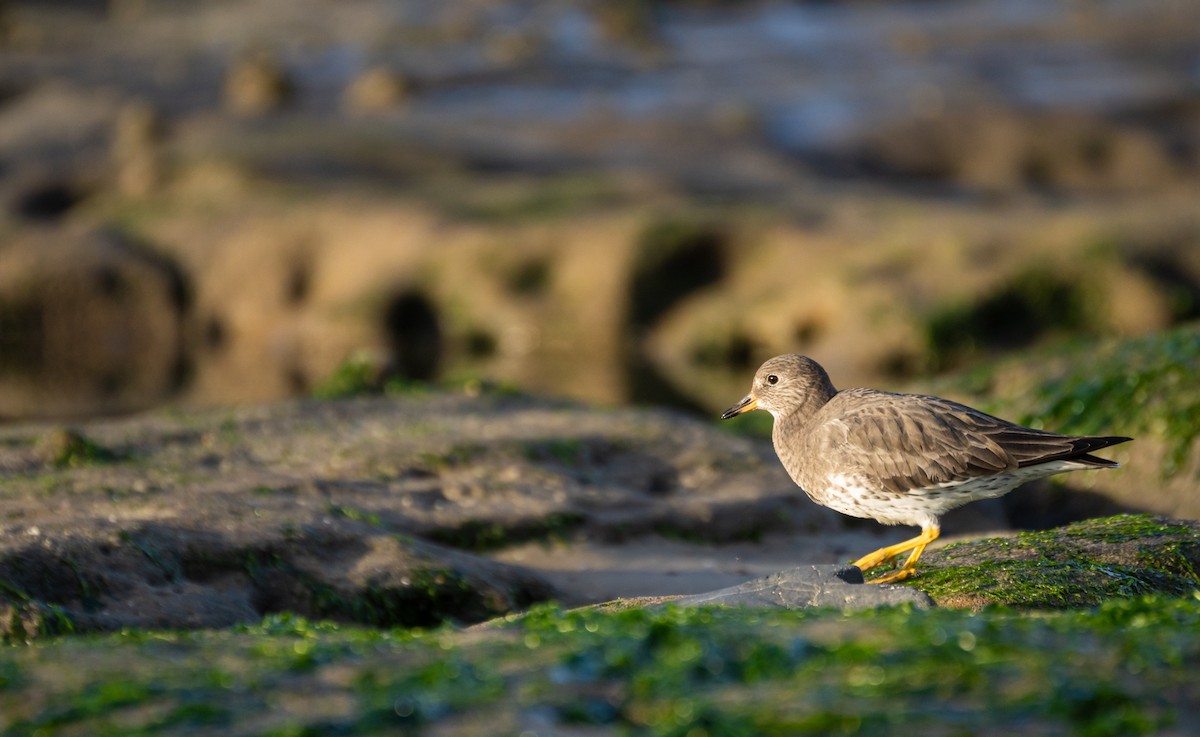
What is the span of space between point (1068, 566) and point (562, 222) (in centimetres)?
1594

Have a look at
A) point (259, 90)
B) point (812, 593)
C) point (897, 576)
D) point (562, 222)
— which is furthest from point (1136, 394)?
point (259, 90)

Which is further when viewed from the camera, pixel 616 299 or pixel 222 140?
pixel 222 140

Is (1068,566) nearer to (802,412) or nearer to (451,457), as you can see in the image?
(802,412)

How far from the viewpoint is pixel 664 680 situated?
5430mm

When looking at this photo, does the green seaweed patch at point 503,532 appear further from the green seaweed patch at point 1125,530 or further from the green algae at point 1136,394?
the green algae at point 1136,394

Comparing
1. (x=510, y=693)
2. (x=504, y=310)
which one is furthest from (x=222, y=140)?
(x=510, y=693)

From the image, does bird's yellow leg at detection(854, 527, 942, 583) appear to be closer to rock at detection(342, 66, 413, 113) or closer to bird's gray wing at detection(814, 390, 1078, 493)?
bird's gray wing at detection(814, 390, 1078, 493)

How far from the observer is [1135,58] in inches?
1561

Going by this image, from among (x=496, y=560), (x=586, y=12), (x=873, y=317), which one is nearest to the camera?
(x=496, y=560)

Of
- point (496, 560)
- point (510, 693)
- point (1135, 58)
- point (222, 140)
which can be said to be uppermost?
point (1135, 58)

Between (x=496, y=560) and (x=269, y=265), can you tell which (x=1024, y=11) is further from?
(x=496, y=560)

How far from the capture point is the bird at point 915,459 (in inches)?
320

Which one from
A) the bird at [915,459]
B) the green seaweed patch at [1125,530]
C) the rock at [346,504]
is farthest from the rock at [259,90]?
the green seaweed patch at [1125,530]

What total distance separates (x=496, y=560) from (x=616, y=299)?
12.6m
